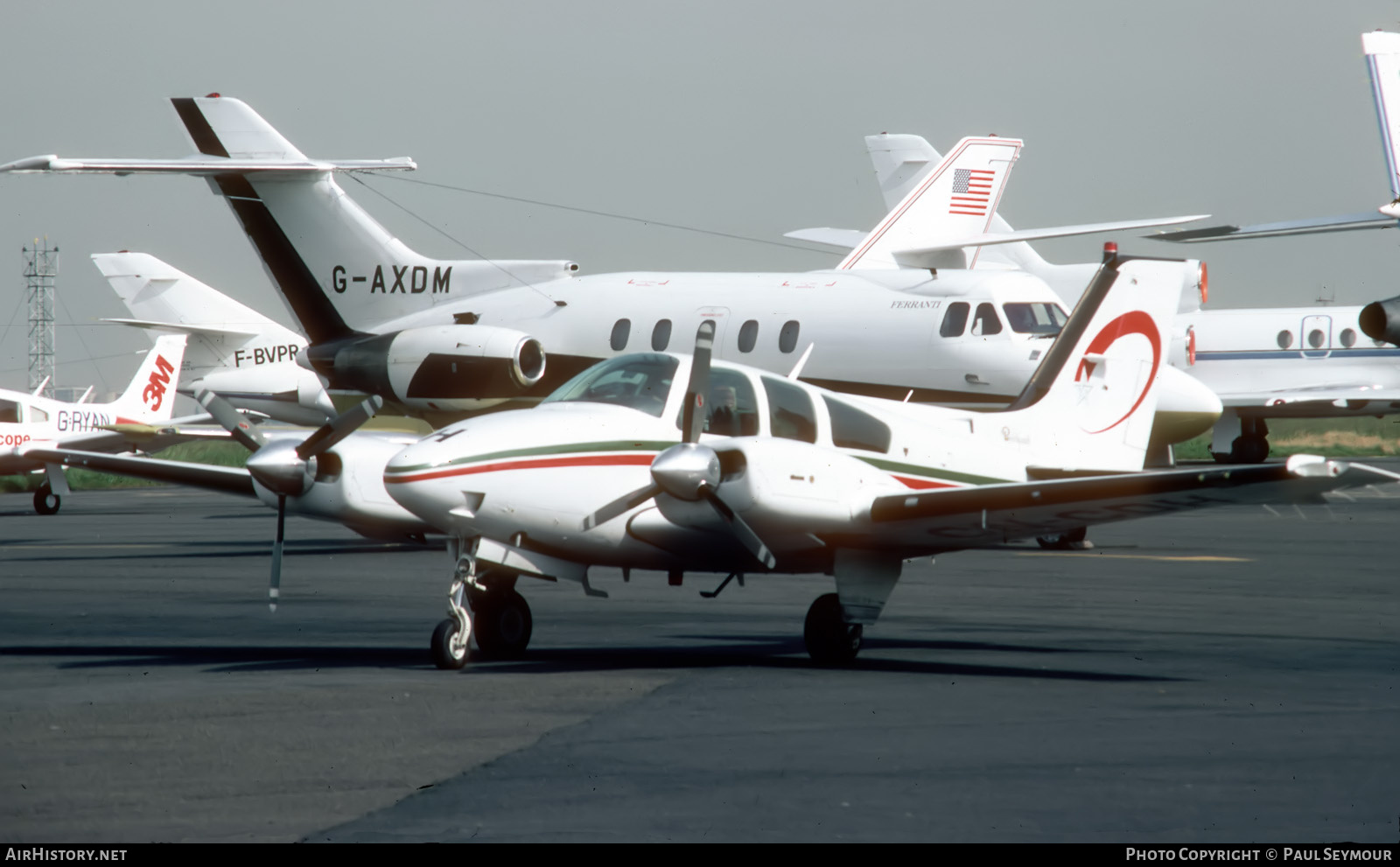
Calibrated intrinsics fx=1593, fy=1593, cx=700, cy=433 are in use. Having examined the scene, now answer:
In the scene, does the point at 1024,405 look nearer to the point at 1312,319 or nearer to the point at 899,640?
the point at 899,640

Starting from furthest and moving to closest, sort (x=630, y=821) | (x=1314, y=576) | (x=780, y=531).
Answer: (x=1314, y=576), (x=780, y=531), (x=630, y=821)

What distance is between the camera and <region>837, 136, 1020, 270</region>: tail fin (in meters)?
30.2

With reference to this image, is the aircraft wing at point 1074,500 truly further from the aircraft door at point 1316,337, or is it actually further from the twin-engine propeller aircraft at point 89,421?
the aircraft door at point 1316,337

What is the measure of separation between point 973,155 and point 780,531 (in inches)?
838

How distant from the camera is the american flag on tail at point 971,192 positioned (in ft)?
102

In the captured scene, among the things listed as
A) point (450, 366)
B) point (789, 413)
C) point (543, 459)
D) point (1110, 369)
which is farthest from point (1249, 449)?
point (543, 459)

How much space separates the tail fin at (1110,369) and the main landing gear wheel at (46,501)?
28.1 meters

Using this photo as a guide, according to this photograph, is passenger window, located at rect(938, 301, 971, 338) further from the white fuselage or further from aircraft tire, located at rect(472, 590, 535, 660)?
the white fuselage

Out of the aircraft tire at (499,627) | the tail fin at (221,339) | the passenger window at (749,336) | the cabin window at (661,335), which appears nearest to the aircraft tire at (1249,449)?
the passenger window at (749,336)

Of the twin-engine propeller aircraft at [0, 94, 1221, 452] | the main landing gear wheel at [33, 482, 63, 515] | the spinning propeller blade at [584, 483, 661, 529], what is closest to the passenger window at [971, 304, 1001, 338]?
the twin-engine propeller aircraft at [0, 94, 1221, 452]

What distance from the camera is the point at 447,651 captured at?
11.3 metres

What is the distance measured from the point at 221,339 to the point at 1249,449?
27.1 metres
